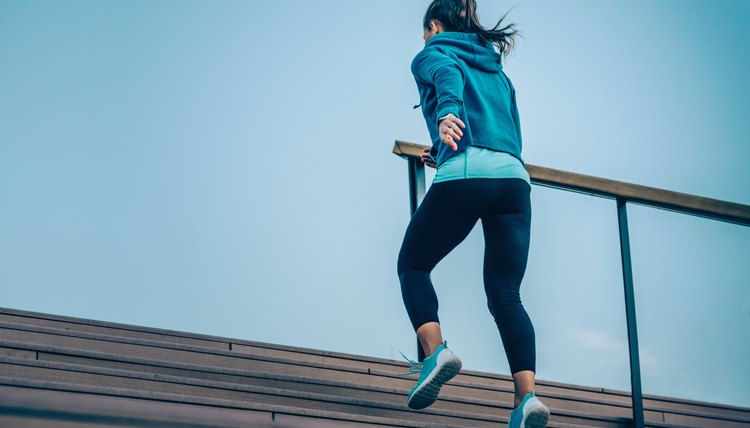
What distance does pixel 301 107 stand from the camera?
25.0 feet

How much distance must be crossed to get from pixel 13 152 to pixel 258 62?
248 centimetres

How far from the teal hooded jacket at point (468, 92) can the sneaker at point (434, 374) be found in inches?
22.3

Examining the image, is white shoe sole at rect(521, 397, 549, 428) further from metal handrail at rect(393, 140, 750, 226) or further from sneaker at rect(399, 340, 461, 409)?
metal handrail at rect(393, 140, 750, 226)

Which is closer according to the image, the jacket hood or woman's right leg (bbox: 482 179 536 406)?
woman's right leg (bbox: 482 179 536 406)

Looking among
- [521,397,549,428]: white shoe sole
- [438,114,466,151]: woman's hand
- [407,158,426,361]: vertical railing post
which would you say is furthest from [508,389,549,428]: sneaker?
[407,158,426,361]: vertical railing post

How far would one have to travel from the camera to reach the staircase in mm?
2342

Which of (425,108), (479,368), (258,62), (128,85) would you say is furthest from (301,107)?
(425,108)

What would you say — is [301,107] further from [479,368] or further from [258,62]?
[479,368]

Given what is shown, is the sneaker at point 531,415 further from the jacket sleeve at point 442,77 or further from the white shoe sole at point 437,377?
the jacket sleeve at point 442,77

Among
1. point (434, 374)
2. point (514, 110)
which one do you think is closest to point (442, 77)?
point (514, 110)

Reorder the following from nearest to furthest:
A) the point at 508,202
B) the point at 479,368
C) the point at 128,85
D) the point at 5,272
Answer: the point at 508,202, the point at 479,368, the point at 5,272, the point at 128,85

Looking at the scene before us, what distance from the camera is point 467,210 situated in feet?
8.50

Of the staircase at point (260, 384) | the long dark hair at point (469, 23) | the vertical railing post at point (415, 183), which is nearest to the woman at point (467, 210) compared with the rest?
the long dark hair at point (469, 23)

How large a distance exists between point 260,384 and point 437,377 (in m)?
0.72
